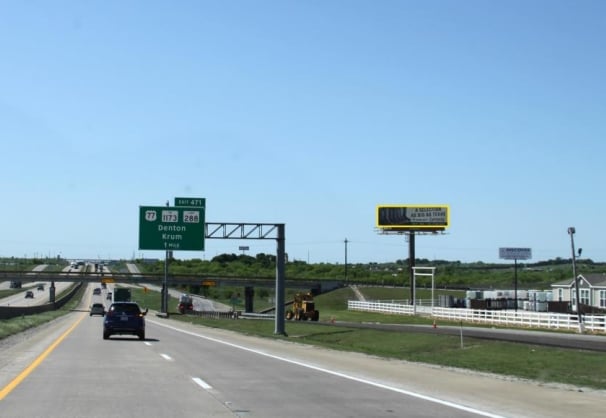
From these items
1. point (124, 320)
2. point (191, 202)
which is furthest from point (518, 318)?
point (124, 320)

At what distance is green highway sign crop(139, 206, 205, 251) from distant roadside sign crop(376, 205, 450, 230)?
57.9m

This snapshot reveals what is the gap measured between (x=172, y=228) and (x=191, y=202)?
2.04m

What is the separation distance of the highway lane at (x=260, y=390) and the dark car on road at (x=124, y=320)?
10574mm

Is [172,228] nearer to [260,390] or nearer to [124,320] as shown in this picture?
[124,320]

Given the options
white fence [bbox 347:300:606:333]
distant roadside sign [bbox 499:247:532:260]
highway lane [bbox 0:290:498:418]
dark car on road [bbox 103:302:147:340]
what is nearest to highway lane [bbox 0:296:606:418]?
highway lane [bbox 0:290:498:418]

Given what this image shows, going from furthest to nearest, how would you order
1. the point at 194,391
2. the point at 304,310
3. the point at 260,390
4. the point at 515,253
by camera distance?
the point at 515,253 → the point at 304,310 → the point at 260,390 → the point at 194,391

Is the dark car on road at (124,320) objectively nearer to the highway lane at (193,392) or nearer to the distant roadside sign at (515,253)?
the highway lane at (193,392)

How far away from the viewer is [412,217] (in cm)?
10500

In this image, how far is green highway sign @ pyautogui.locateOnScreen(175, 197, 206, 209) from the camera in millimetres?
50344

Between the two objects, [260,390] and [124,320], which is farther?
[124,320]

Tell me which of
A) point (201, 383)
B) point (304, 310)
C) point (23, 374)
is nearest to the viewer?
point (201, 383)

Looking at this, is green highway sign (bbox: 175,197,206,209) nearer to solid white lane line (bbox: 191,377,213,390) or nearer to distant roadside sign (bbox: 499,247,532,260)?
solid white lane line (bbox: 191,377,213,390)

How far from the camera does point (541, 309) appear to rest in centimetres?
8319

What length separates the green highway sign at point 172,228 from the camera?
50188 millimetres
